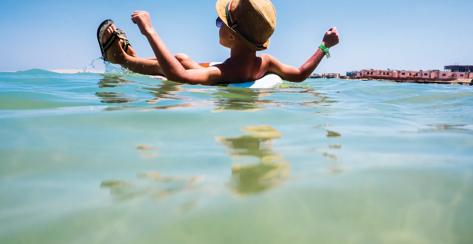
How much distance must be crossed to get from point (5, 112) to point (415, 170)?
2331 millimetres

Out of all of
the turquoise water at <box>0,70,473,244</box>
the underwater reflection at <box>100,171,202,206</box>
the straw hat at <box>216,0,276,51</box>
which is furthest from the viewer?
the straw hat at <box>216,0,276,51</box>

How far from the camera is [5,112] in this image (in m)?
2.28

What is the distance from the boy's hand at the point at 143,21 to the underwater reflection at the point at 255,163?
6.22 ft

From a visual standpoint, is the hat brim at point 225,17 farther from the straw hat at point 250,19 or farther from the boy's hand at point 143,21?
the boy's hand at point 143,21

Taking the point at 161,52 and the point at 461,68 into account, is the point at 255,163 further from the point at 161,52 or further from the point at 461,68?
the point at 461,68

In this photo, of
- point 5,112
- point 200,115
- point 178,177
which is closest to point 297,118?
point 200,115

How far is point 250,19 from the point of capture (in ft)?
12.4

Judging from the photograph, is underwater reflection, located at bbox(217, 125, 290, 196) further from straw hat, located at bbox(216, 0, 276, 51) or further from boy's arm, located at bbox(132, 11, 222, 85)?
straw hat, located at bbox(216, 0, 276, 51)

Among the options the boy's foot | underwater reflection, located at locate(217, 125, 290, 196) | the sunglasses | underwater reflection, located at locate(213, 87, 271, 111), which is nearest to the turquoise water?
underwater reflection, located at locate(217, 125, 290, 196)

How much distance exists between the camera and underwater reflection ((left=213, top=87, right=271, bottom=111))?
261 cm

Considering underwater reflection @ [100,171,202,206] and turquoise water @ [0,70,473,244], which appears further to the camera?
underwater reflection @ [100,171,202,206]

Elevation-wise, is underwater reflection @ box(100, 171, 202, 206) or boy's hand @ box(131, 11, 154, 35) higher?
boy's hand @ box(131, 11, 154, 35)

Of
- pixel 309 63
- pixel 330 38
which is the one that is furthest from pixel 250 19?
pixel 330 38

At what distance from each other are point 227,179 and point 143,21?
2542mm
